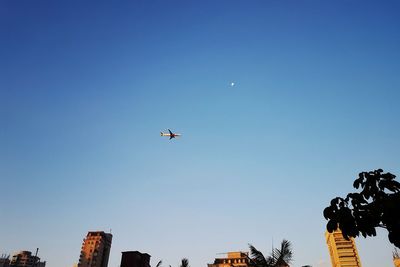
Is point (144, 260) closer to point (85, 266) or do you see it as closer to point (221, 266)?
point (221, 266)

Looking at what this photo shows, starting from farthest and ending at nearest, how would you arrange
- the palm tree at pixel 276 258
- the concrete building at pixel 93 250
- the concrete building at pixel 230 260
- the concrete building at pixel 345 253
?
the concrete building at pixel 345 253, the concrete building at pixel 93 250, the concrete building at pixel 230 260, the palm tree at pixel 276 258

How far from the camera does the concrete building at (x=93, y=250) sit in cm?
13800

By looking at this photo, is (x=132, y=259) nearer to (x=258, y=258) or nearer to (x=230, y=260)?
(x=258, y=258)

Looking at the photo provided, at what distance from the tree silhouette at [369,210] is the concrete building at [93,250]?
146m

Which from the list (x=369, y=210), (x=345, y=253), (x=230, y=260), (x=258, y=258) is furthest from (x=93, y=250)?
(x=369, y=210)

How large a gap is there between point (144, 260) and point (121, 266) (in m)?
2.55

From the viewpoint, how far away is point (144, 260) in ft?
96.8

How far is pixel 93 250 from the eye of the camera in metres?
140

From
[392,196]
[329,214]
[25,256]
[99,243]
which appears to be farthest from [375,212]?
[25,256]

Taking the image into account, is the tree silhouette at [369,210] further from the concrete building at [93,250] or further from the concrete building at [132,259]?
the concrete building at [93,250]

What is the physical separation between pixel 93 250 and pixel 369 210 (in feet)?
503

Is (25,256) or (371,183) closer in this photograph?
(371,183)

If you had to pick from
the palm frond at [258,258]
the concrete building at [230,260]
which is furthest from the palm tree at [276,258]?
the concrete building at [230,260]

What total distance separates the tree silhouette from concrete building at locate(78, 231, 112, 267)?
5742 inches
